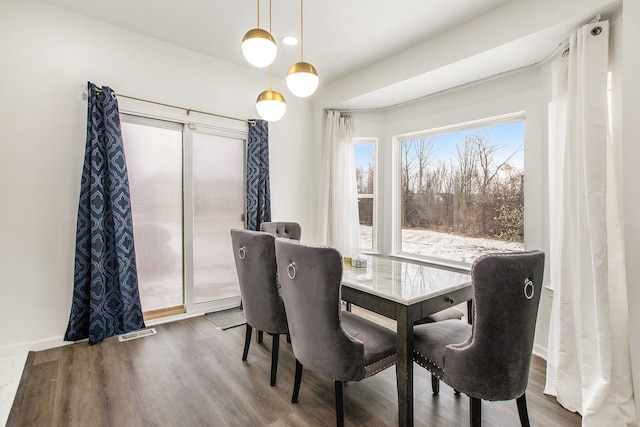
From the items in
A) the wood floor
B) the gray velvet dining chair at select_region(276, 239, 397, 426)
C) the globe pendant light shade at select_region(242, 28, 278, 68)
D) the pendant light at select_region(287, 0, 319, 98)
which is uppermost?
the globe pendant light shade at select_region(242, 28, 278, 68)

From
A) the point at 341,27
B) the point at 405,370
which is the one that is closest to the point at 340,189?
the point at 341,27

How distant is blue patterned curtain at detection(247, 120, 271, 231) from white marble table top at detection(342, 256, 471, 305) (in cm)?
155

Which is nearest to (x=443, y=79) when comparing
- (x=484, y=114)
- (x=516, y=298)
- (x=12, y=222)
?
(x=484, y=114)

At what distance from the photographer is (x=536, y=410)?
1838mm

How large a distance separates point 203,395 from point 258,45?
2.16 meters

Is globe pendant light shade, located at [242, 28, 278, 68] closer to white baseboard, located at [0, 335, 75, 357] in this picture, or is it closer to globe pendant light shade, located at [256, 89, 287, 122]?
globe pendant light shade, located at [256, 89, 287, 122]

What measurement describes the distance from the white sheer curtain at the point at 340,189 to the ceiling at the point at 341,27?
764 mm

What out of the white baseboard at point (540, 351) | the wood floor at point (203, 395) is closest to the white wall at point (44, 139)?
the wood floor at point (203, 395)

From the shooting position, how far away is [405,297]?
5.14ft

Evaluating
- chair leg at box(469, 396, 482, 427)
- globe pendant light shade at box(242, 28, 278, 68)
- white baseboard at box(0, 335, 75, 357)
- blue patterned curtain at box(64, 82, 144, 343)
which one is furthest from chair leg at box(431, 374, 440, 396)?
white baseboard at box(0, 335, 75, 357)

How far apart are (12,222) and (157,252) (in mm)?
1099

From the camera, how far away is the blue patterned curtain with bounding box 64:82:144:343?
256cm

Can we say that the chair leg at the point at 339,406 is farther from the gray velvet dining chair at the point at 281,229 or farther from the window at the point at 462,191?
the window at the point at 462,191

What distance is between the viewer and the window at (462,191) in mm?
2908
